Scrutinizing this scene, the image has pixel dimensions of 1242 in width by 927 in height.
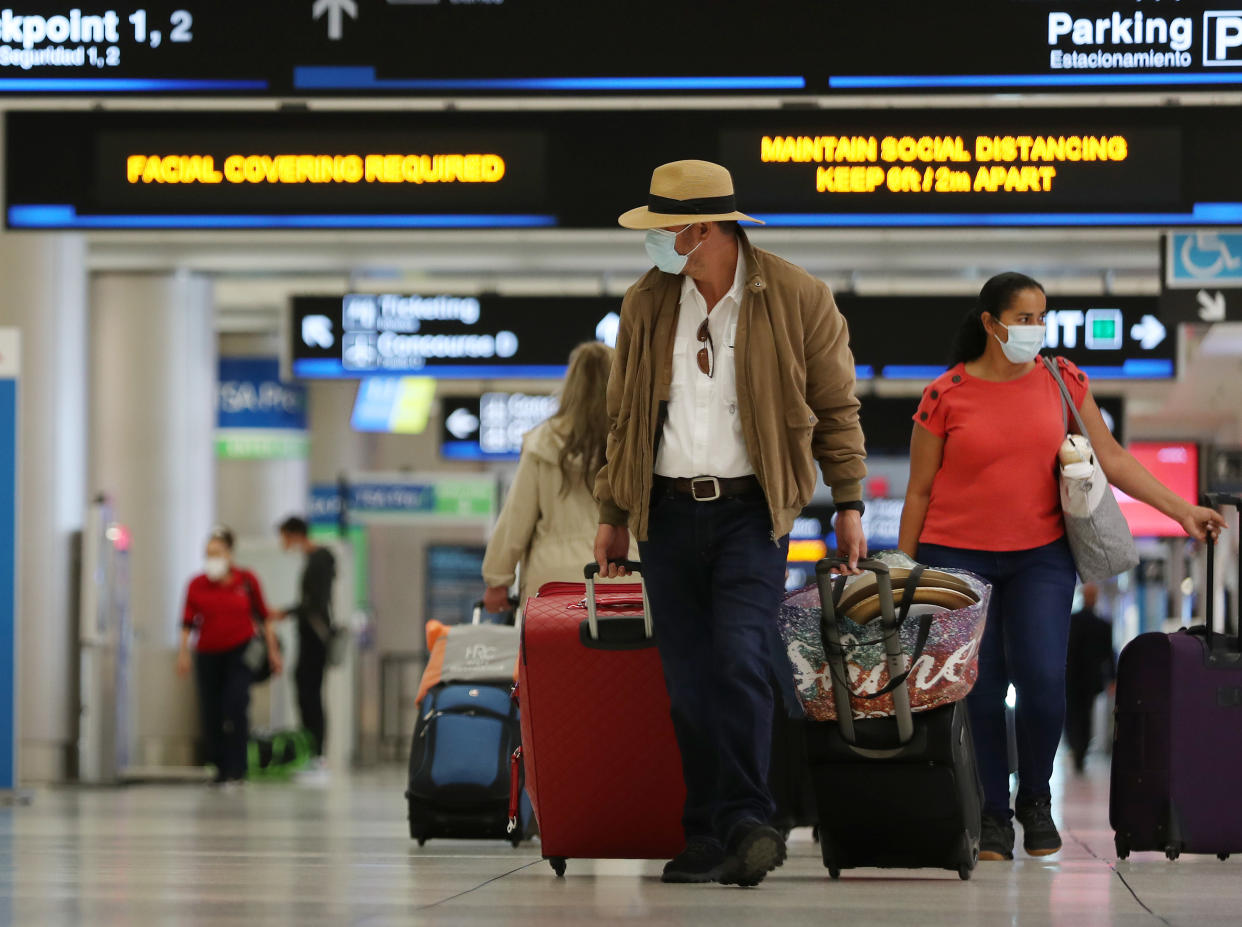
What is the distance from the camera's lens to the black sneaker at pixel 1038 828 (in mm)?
5523

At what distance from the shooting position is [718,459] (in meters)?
4.58

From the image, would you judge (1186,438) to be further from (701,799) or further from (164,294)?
(701,799)

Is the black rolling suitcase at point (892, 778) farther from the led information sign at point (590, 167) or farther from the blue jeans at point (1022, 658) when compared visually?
the led information sign at point (590, 167)

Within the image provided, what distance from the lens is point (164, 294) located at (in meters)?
15.2

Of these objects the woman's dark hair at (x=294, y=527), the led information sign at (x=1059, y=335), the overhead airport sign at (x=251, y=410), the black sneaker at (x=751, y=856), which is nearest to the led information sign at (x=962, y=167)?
the black sneaker at (x=751, y=856)

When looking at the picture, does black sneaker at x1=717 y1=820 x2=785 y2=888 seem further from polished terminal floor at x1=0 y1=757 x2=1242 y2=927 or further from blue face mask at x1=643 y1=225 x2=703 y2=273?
blue face mask at x1=643 y1=225 x2=703 y2=273

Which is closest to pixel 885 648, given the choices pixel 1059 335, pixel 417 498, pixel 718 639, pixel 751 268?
pixel 718 639

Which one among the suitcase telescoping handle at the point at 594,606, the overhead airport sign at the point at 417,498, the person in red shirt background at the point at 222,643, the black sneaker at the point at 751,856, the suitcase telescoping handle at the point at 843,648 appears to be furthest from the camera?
the overhead airport sign at the point at 417,498

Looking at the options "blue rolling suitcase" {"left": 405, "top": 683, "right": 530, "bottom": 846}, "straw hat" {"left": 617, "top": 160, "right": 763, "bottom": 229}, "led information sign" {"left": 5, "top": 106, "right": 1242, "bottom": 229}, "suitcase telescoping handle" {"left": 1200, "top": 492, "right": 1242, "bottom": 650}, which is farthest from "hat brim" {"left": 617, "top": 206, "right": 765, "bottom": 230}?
"led information sign" {"left": 5, "top": 106, "right": 1242, "bottom": 229}

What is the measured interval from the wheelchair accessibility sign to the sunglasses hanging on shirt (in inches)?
259

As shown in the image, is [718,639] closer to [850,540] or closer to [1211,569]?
[850,540]

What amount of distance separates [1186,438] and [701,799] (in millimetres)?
24840

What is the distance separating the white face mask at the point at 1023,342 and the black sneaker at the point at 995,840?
121cm

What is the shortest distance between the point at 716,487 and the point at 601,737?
699 mm
